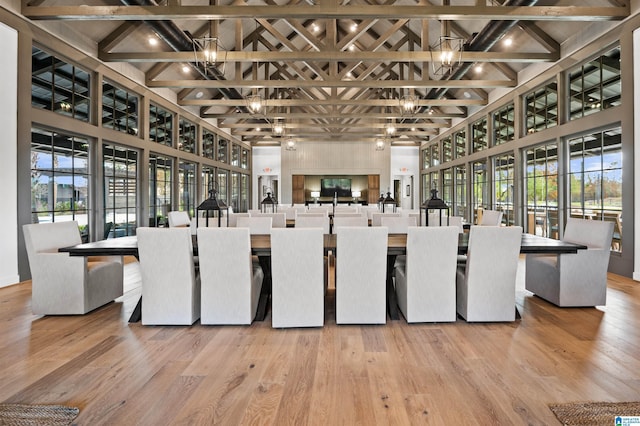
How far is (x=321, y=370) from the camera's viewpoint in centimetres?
206

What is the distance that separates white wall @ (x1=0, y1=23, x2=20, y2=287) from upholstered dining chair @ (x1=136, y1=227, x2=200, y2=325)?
2.74 m

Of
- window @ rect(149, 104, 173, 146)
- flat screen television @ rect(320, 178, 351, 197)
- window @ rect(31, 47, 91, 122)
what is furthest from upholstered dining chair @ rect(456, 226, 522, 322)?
Answer: flat screen television @ rect(320, 178, 351, 197)

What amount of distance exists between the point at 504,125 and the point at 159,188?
8.43 metres

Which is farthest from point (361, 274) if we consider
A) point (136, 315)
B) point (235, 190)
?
point (235, 190)

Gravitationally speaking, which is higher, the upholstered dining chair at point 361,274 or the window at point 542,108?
the window at point 542,108

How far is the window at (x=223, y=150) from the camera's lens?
38.5 ft

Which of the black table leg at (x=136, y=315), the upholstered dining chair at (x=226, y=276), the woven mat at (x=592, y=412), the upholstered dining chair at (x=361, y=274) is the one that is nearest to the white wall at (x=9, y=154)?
the black table leg at (x=136, y=315)

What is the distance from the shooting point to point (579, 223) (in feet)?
11.5

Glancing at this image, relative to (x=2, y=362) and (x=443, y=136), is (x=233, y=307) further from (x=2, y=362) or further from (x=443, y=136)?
(x=443, y=136)

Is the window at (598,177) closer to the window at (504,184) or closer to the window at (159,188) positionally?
the window at (504,184)

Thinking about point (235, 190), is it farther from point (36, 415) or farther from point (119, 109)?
point (36, 415)

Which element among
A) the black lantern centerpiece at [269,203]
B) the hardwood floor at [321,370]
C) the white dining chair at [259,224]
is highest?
the black lantern centerpiece at [269,203]

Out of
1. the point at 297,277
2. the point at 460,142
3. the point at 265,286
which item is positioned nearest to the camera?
the point at 297,277

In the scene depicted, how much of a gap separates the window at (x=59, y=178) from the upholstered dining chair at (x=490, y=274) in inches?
215
